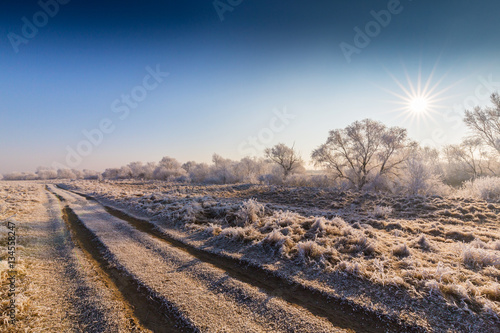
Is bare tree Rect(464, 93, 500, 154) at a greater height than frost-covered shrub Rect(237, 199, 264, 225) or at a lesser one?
greater

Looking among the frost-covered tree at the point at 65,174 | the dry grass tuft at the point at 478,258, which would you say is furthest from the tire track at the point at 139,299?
the frost-covered tree at the point at 65,174

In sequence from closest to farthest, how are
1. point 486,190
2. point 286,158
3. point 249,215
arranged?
point 249,215 < point 486,190 < point 286,158

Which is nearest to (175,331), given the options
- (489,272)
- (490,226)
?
(489,272)

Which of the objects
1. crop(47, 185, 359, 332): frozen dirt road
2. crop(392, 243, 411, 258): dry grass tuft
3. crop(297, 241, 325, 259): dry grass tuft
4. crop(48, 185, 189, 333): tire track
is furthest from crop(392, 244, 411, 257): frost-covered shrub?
crop(48, 185, 189, 333): tire track

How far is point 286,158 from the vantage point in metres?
40.4

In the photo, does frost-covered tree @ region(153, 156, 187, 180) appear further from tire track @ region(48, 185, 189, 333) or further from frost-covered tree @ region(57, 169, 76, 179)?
tire track @ region(48, 185, 189, 333)

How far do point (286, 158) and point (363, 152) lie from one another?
15719 mm

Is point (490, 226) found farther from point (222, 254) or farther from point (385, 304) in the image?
point (222, 254)

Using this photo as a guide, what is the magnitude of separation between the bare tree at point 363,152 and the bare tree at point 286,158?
10.0m

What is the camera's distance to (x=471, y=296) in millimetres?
3754

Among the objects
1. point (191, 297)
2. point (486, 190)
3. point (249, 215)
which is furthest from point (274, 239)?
point (486, 190)

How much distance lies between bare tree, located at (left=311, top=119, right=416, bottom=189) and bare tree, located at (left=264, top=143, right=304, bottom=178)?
32.9 ft

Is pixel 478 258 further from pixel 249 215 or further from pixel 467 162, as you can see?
pixel 467 162

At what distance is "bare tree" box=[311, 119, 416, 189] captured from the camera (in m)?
25.0
